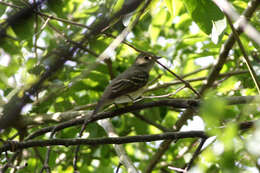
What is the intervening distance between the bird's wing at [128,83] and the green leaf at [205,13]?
2064 millimetres

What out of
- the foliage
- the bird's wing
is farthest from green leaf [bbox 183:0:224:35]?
the bird's wing

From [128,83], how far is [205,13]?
2.46m

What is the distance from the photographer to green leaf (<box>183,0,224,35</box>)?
9.65ft

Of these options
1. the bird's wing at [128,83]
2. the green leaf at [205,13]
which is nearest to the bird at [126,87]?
the bird's wing at [128,83]

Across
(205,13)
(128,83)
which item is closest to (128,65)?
(128,83)

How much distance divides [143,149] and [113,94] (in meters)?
2.35

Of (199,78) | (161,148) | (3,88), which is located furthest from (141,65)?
(3,88)

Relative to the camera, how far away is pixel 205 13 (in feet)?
9.89

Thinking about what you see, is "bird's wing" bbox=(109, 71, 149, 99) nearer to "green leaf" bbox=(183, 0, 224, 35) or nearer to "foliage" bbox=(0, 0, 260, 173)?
"foliage" bbox=(0, 0, 260, 173)

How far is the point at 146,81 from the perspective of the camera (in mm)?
5605

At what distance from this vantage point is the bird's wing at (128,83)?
16.2ft

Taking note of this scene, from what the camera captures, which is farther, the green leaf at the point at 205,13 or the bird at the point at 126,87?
the bird at the point at 126,87

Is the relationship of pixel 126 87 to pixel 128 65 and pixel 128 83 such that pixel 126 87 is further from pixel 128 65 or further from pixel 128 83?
pixel 128 65

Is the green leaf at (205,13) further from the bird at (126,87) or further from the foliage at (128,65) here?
A: the bird at (126,87)
